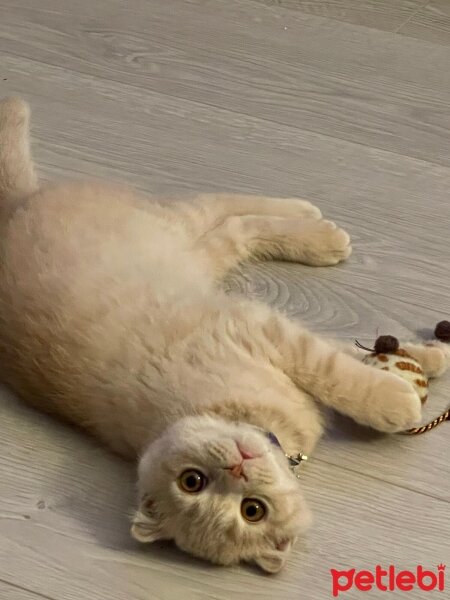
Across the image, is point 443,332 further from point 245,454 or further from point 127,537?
point 127,537

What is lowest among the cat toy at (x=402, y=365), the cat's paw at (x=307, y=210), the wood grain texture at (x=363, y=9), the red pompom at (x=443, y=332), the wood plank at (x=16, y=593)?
the wood plank at (x=16, y=593)

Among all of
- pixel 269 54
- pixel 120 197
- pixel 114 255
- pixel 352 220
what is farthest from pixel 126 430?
pixel 269 54

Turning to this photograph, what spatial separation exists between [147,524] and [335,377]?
0.35 metres

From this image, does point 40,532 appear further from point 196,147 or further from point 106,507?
point 196,147

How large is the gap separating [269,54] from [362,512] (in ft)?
4.04

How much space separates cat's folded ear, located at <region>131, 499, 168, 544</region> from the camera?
1.21 metres

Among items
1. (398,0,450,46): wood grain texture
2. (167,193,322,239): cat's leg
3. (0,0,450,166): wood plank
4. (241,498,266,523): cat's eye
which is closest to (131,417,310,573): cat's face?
(241,498,266,523): cat's eye

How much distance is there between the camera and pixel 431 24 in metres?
2.21

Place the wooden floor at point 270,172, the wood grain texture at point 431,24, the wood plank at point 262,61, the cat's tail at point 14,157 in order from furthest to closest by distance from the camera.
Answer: the wood grain texture at point 431,24 < the wood plank at point 262,61 < the cat's tail at point 14,157 < the wooden floor at point 270,172

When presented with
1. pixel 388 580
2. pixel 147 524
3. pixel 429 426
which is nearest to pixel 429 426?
pixel 429 426

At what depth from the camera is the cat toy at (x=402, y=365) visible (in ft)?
4.57

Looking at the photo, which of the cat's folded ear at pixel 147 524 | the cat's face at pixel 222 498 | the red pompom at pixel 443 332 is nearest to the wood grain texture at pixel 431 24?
the red pompom at pixel 443 332

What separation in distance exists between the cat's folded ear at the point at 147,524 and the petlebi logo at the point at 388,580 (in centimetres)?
25

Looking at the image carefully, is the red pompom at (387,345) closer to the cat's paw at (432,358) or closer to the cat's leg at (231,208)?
the cat's paw at (432,358)
